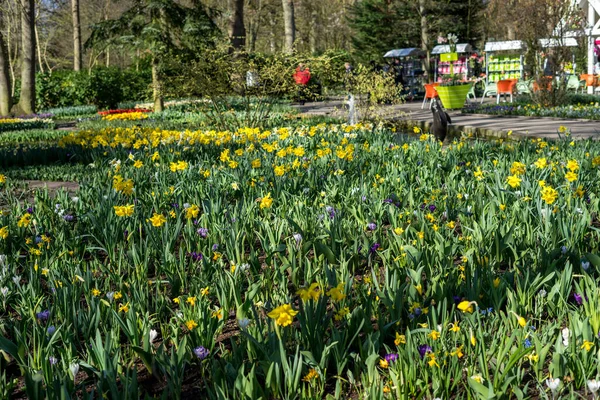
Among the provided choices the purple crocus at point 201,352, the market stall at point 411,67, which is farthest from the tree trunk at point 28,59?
the purple crocus at point 201,352

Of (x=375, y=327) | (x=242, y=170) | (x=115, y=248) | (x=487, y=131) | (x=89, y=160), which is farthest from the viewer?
(x=487, y=131)

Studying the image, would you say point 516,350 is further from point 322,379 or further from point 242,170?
point 242,170

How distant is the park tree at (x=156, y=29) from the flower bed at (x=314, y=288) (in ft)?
44.1

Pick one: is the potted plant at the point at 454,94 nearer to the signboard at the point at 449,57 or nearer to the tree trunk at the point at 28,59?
the signboard at the point at 449,57

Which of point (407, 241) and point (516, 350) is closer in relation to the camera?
point (516, 350)

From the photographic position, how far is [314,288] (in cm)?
227

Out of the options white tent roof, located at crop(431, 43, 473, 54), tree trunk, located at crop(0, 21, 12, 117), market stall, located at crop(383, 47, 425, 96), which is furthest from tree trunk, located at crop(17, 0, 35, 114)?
white tent roof, located at crop(431, 43, 473, 54)

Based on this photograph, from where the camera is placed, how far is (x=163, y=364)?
2133 millimetres

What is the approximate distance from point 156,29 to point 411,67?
49.7 ft

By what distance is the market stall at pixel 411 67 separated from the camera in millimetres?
27812

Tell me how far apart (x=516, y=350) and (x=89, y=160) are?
21.1ft

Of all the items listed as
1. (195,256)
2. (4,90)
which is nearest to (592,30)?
(4,90)

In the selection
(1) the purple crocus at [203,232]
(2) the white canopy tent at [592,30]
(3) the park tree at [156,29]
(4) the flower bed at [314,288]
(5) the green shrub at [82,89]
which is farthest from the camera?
(5) the green shrub at [82,89]

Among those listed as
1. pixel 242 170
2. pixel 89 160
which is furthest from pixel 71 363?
pixel 89 160
